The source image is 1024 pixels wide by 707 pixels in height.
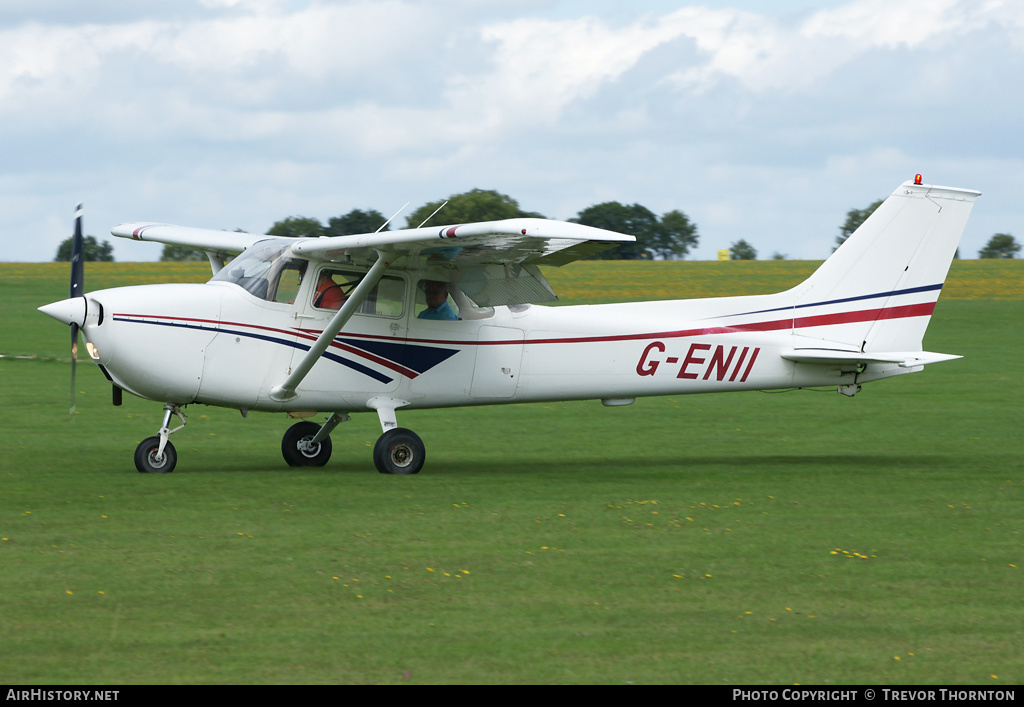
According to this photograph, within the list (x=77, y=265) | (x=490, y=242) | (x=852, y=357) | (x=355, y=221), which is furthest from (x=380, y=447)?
(x=355, y=221)

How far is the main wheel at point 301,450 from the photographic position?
1269 centimetres

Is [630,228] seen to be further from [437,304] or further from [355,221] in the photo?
[437,304]

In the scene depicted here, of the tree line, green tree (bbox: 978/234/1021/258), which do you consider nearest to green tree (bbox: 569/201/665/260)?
the tree line

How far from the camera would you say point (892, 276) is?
13.5 metres

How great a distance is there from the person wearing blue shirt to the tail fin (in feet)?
13.5

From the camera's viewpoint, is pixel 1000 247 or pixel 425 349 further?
pixel 1000 247

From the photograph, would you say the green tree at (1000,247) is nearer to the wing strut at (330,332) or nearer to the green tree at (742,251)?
the green tree at (742,251)

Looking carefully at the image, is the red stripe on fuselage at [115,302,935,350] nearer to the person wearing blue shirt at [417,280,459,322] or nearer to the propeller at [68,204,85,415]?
the person wearing blue shirt at [417,280,459,322]

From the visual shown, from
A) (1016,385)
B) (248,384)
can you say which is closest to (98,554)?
(248,384)

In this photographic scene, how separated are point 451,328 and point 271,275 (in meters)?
1.96

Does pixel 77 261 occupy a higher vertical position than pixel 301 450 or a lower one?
higher

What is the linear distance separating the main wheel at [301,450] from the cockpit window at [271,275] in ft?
5.45

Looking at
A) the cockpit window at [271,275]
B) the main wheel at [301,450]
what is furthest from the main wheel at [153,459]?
the cockpit window at [271,275]
